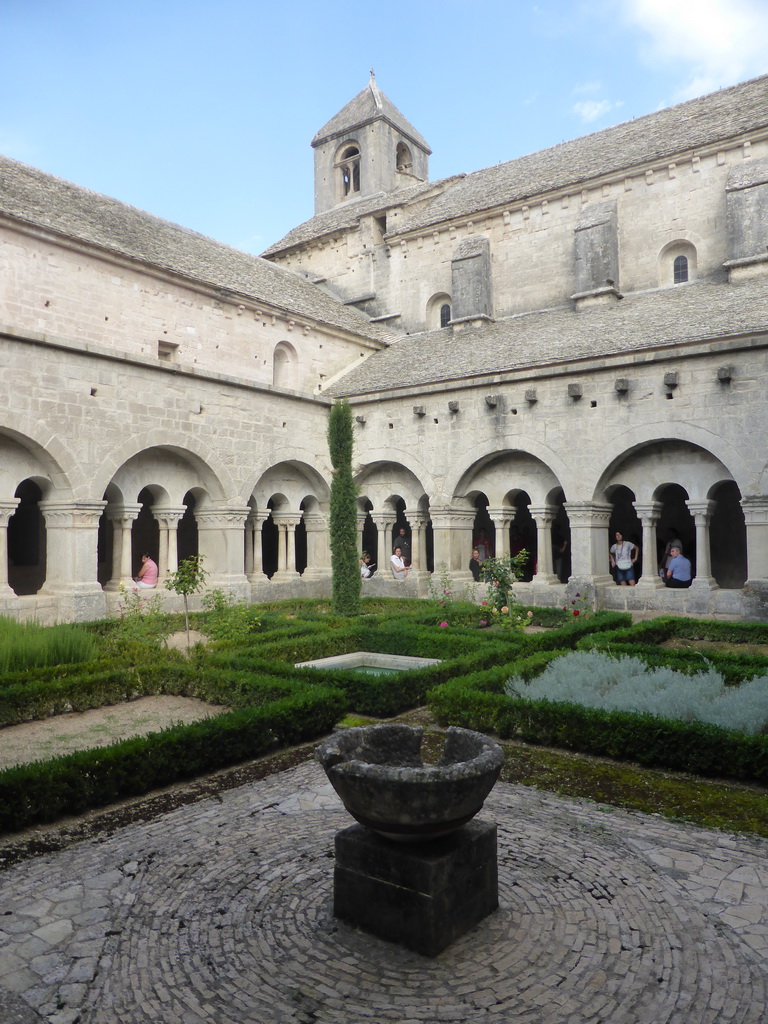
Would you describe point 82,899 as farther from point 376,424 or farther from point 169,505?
point 376,424

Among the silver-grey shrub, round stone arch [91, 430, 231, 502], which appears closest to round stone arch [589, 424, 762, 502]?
the silver-grey shrub

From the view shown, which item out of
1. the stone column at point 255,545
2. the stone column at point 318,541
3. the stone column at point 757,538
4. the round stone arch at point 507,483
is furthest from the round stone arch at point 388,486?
the stone column at point 757,538

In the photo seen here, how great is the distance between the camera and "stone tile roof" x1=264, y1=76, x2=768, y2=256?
17.2 metres

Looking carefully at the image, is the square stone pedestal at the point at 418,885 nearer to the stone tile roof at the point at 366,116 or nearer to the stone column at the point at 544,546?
the stone column at the point at 544,546

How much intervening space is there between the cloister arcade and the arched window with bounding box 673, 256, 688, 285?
5124 millimetres

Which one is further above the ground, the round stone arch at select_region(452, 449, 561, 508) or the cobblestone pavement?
the round stone arch at select_region(452, 449, 561, 508)

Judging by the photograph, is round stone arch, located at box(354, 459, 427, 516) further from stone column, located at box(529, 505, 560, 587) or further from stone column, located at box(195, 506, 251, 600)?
stone column, located at box(195, 506, 251, 600)

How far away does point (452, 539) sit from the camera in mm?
15945

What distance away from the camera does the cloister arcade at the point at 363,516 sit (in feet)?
39.8

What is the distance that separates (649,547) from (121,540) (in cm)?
962

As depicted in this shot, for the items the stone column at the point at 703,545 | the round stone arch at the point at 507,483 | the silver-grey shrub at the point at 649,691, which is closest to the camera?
the silver-grey shrub at the point at 649,691

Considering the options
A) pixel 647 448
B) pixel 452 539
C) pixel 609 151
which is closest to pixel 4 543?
pixel 452 539

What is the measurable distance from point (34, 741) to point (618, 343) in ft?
38.6

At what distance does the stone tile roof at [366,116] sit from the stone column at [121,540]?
1815 centimetres
